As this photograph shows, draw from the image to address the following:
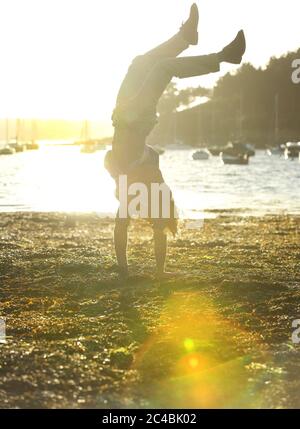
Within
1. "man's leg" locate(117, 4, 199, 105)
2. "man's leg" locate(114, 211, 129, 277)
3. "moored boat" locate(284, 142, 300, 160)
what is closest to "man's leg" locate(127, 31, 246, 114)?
"man's leg" locate(117, 4, 199, 105)

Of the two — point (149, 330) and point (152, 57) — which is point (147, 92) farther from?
point (149, 330)

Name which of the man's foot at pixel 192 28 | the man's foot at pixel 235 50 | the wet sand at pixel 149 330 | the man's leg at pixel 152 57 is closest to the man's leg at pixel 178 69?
the man's foot at pixel 235 50

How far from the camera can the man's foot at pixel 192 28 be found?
264 inches

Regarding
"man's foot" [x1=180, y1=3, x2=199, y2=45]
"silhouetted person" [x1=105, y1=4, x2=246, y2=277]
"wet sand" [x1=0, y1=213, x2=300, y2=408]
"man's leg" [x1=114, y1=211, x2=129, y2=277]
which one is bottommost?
"wet sand" [x1=0, y1=213, x2=300, y2=408]

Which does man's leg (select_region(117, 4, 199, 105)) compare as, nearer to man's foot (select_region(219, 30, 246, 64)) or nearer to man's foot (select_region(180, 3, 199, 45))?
man's foot (select_region(180, 3, 199, 45))

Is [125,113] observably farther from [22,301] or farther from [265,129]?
[265,129]

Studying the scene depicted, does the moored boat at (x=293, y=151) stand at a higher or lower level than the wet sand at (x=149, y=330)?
higher

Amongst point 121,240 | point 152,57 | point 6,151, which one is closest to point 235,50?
point 152,57

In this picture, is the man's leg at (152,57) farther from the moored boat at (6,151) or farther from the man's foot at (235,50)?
the moored boat at (6,151)

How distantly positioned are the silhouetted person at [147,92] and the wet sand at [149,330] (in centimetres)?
104

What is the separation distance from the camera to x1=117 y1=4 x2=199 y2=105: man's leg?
6.75m

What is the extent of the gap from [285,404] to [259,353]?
0.95 meters

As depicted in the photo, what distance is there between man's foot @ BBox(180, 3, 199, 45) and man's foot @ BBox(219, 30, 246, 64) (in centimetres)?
51

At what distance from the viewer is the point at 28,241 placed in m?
11.8
